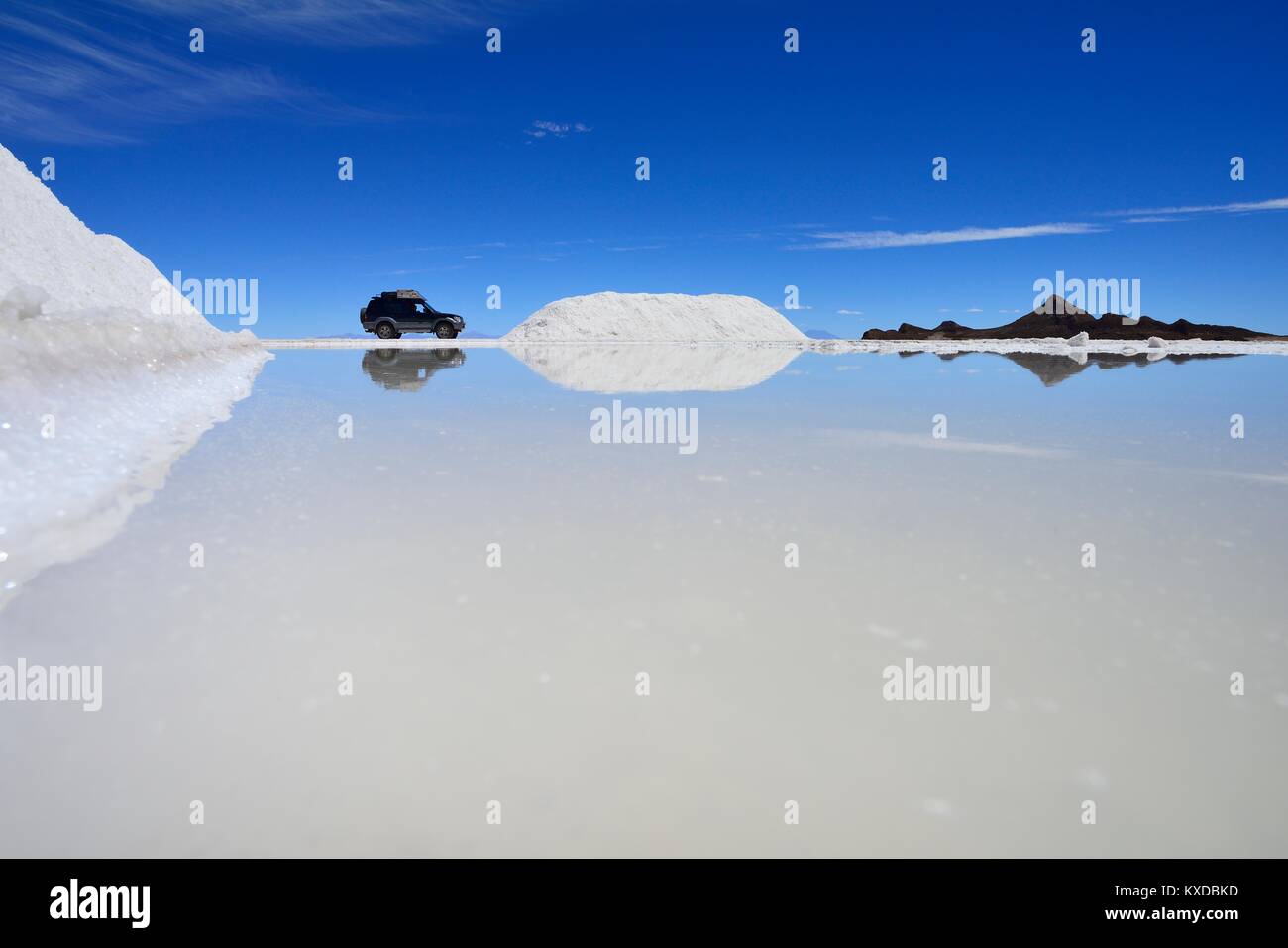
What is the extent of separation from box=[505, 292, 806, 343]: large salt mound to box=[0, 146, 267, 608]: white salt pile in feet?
189

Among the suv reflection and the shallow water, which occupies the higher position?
the suv reflection

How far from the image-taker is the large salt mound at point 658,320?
245 ft

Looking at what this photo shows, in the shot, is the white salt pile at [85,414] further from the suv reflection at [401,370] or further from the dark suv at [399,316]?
the dark suv at [399,316]

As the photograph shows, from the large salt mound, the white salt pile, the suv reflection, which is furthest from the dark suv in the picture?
the large salt mound

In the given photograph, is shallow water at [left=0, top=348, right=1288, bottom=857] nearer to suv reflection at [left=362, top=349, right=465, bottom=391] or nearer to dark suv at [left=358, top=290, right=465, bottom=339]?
suv reflection at [left=362, top=349, right=465, bottom=391]

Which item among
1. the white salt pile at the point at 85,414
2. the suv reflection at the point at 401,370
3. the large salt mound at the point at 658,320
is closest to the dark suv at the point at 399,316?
the suv reflection at the point at 401,370

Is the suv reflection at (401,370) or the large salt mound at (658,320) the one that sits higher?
the large salt mound at (658,320)

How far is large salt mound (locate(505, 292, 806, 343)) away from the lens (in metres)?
74.8

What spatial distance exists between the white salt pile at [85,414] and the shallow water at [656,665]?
31 centimetres

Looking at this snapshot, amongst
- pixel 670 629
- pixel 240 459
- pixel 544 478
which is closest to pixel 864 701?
pixel 670 629

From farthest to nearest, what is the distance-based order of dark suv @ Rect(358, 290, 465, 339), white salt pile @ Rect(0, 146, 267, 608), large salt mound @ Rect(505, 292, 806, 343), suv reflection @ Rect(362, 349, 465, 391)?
large salt mound @ Rect(505, 292, 806, 343) < dark suv @ Rect(358, 290, 465, 339) < suv reflection @ Rect(362, 349, 465, 391) < white salt pile @ Rect(0, 146, 267, 608)

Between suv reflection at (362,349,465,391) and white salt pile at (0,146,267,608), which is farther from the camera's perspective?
suv reflection at (362,349,465,391)
